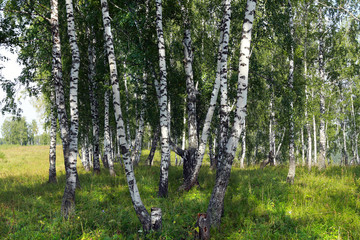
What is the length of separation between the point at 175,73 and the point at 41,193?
334 inches

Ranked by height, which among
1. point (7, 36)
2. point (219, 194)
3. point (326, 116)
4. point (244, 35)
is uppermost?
point (7, 36)

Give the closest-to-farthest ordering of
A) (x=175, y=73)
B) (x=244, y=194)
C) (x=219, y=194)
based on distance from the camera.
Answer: (x=219, y=194) < (x=244, y=194) < (x=175, y=73)

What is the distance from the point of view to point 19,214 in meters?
6.54

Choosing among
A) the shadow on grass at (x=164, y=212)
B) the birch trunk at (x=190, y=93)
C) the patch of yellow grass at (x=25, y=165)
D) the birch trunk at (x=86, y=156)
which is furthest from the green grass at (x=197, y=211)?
the birch trunk at (x=86, y=156)

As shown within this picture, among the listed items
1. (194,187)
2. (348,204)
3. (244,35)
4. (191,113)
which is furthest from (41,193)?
(348,204)

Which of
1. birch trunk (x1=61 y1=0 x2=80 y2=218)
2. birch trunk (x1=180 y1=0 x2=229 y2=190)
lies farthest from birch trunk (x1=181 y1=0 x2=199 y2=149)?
birch trunk (x1=61 y1=0 x2=80 y2=218)

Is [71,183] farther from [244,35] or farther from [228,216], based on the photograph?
[244,35]

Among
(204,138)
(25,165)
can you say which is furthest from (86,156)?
(204,138)

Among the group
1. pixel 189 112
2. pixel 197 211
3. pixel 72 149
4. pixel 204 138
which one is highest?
pixel 189 112

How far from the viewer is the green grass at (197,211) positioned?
531 cm

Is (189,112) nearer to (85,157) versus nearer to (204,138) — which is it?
(204,138)

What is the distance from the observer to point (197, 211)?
6.92 meters

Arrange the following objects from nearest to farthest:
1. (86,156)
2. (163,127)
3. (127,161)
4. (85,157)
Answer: (127,161) < (163,127) < (86,156) < (85,157)

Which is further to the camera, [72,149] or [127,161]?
[72,149]
